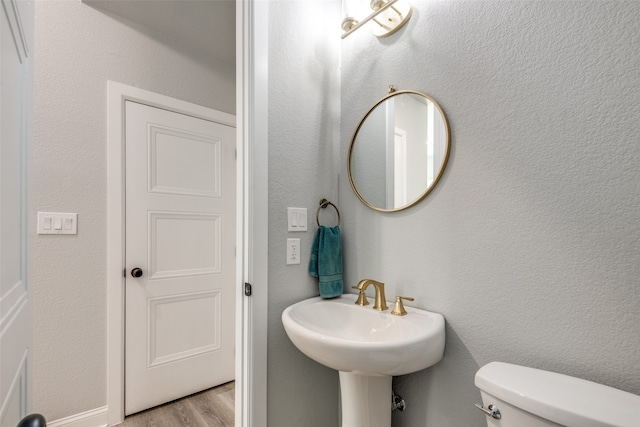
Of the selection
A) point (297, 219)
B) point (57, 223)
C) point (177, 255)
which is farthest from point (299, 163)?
point (57, 223)

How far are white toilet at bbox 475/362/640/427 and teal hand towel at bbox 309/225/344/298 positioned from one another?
64 centimetres

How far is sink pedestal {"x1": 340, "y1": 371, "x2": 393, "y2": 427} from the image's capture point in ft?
3.51

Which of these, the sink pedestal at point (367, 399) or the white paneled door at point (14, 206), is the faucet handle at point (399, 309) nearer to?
the sink pedestal at point (367, 399)

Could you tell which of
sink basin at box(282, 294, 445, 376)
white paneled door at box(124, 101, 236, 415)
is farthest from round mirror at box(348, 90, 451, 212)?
white paneled door at box(124, 101, 236, 415)

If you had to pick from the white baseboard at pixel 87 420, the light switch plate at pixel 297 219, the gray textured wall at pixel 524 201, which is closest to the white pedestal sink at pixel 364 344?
the gray textured wall at pixel 524 201

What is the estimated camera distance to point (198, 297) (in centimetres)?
211

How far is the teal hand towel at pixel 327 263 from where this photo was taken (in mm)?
1321

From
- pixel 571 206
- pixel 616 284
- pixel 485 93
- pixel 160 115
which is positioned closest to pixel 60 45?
pixel 160 115

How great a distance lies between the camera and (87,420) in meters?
1.67

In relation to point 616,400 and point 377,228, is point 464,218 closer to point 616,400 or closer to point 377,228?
point 377,228

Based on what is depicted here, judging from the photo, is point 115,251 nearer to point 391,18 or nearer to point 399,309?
point 399,309

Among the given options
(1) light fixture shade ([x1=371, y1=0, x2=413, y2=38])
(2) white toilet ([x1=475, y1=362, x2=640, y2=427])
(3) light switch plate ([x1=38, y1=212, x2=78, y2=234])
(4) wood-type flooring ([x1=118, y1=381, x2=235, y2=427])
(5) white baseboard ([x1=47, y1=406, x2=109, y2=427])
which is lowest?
(4) wood-type flooring ([x1=118, y1=381, x2=235, y2=427])

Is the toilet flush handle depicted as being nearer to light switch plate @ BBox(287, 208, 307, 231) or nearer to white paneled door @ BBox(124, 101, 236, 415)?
light switch plate @ BBox(287, 208, 307, 231)

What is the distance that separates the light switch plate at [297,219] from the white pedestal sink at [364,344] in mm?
310
